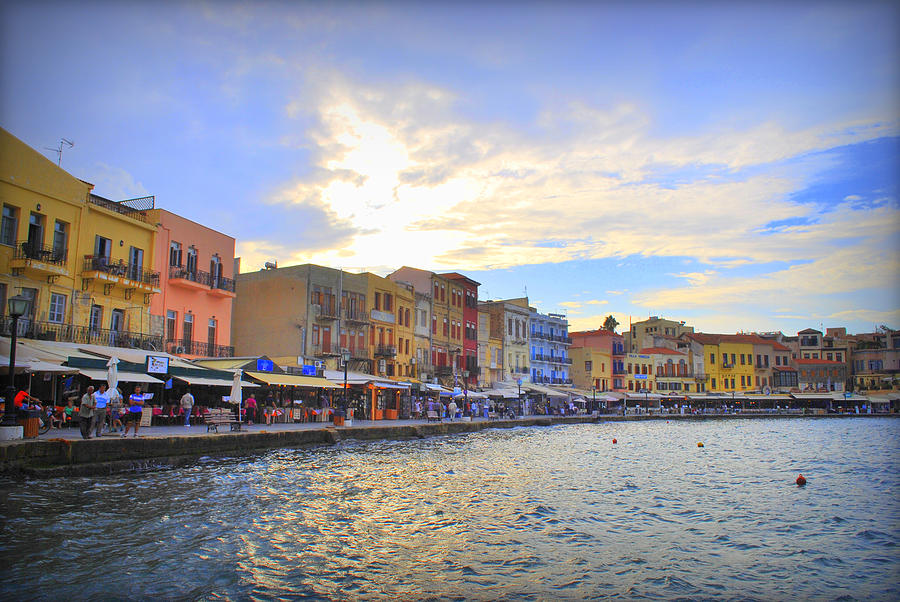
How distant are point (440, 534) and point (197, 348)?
82.3 ft

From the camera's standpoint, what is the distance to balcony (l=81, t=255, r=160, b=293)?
27094mm

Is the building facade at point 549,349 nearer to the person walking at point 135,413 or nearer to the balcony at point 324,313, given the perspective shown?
the balcony at point 324,313

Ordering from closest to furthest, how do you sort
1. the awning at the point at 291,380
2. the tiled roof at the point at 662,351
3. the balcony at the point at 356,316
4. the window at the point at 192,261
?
the awning at the point at 291,380 < the window at the point at 192,261 < the balcony at the point at 356,316 < the tiled roof at the point at 662,351

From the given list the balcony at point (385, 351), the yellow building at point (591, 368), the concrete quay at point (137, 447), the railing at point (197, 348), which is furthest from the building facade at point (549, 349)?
the concrete quay at point (137, 447)


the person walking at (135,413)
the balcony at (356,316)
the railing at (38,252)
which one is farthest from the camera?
the balcony at (356,316)

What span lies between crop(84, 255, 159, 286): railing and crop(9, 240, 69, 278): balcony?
153cm

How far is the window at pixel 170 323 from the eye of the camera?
3234 cm

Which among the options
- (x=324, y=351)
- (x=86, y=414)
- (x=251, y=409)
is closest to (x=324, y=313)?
(x=324, y=351)

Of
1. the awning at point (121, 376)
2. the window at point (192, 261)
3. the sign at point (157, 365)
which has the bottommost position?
the awning at point (121, 376)

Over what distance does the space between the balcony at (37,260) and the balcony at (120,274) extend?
4.86ft

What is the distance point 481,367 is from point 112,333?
135 feet

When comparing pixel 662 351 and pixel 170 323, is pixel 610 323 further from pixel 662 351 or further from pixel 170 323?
pixel 170 323

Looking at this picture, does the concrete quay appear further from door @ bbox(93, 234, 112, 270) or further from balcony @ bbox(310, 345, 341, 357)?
balcony @ bbox(310, 345, 341, 357)

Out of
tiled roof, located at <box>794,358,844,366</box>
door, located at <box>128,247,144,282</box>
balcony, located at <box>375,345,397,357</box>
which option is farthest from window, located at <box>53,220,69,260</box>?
tiled roof, located at <box>794,358,844,366</box>
